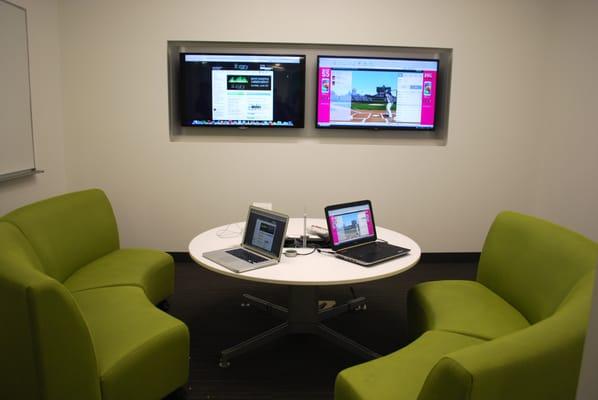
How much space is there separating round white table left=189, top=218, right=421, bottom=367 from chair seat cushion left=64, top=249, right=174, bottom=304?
15.4 inches

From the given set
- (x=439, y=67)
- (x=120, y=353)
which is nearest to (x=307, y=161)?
(x=439, y=67)

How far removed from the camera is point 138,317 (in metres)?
2.36

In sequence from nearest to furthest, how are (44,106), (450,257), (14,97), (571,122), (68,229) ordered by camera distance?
(68,229)
(14,97)
(44,106)
(571,122)
(450,257)

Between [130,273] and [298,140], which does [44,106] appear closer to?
[130,273]

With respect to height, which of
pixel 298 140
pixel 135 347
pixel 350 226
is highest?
pixel 298 140

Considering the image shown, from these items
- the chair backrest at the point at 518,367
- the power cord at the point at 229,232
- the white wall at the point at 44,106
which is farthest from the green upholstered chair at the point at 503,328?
the white wall at the point at 44,106

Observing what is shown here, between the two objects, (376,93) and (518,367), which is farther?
(376,93)

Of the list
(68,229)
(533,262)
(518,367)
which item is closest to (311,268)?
(533,262)

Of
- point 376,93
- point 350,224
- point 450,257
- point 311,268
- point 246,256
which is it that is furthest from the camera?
point 450,257

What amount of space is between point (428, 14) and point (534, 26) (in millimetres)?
1042

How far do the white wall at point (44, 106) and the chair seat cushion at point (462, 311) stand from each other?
9.95 ft

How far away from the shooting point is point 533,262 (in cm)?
251

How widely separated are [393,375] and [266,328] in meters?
1.55

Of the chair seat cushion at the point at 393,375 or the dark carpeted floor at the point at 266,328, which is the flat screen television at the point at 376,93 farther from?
the chair seat cushion at the point at 393,375
